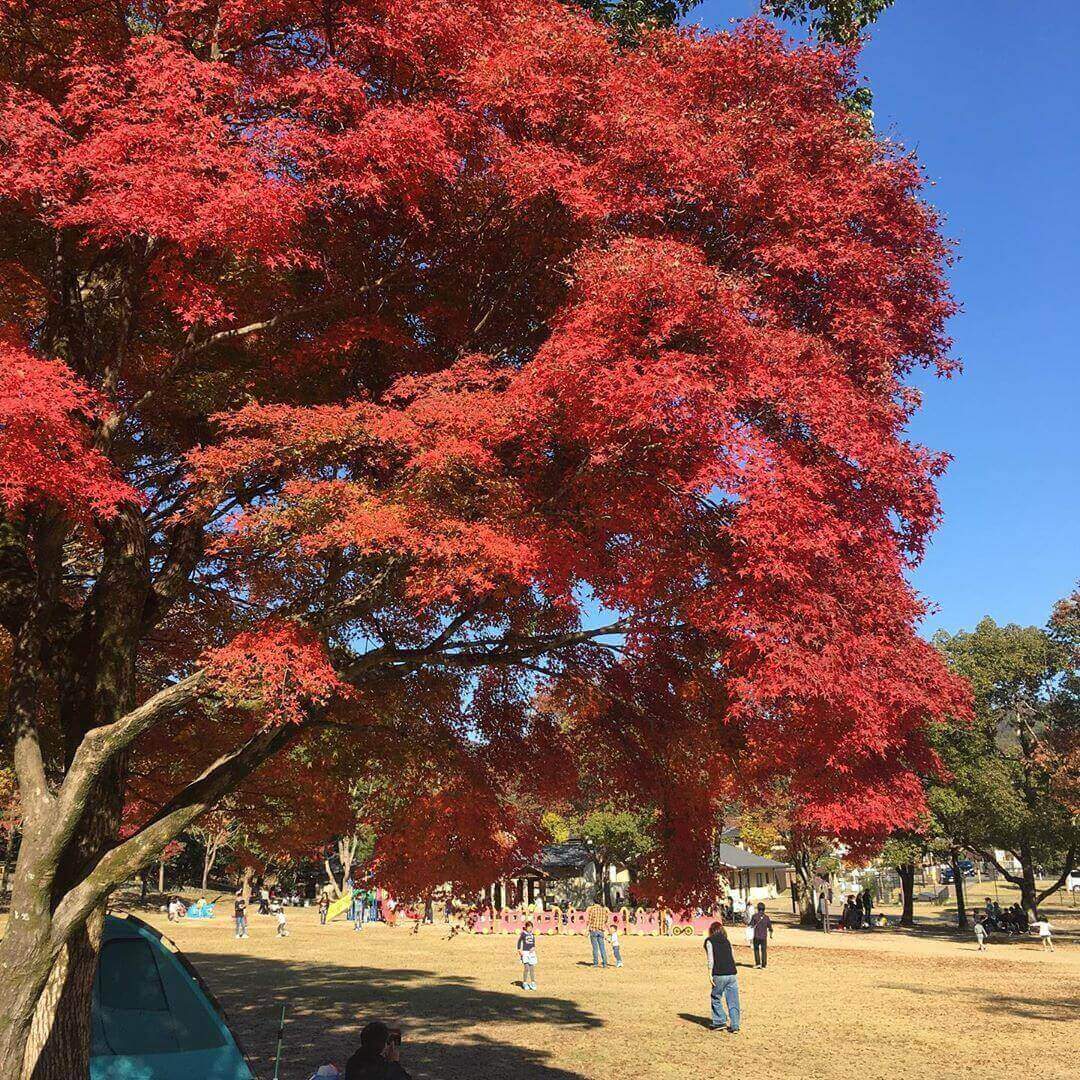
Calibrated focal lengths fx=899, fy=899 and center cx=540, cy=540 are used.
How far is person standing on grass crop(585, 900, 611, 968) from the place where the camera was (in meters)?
28.9

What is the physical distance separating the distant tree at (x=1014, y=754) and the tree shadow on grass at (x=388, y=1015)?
26406 millimetres

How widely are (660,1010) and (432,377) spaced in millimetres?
17067

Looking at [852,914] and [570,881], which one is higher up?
[852,914]

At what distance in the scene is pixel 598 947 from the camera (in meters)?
29.6

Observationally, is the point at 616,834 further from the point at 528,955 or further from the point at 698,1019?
the point at 698,1019

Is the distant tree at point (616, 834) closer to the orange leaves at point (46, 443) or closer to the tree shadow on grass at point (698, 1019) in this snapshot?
the tree shadow on grass at point (698, 1019)

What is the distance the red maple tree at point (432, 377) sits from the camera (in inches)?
297

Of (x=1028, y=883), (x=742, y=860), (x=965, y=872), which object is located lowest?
(x=965, y=872)

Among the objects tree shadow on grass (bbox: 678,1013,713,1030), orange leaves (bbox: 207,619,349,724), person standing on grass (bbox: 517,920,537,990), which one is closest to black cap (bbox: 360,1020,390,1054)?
orange leaves (bbox: 207,619,349,724)

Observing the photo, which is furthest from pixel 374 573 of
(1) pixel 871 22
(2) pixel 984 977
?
(2) pixel 984 977

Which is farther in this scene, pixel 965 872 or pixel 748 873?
pixel 965 872

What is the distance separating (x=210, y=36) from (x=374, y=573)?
5.85m

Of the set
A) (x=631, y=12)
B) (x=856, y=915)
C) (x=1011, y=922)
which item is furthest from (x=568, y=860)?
(x=631, y=12)

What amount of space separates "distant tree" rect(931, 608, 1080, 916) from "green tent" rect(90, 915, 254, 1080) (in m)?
35.9
